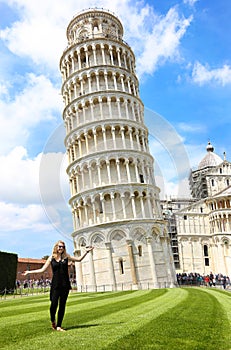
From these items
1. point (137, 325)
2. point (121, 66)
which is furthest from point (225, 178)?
point (137, 325)

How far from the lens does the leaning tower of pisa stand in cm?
4153

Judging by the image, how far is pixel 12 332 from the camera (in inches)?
333

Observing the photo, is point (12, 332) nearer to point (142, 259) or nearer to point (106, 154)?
point (142, 259)

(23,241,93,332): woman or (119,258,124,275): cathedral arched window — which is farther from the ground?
(23,241,93,332): woman

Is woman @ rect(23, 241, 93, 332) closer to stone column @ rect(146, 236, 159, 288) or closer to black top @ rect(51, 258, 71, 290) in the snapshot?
black top @ rect(51, 258, 71, 290)

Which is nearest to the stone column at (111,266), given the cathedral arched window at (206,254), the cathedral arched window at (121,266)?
the cathedral arched window at (121,266)

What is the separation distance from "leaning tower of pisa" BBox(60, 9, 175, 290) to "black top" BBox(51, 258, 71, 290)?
3326 cm

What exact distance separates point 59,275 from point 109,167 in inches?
1446

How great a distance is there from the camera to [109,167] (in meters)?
44.9

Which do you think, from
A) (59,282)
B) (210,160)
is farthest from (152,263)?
(210,160)

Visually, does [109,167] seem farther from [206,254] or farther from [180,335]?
[206,254]

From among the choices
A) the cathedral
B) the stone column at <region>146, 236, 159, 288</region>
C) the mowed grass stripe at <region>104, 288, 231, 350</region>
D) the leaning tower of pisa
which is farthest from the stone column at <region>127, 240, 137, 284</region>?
the cathedral

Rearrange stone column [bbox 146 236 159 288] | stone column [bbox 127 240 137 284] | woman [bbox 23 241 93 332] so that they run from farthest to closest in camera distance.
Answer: stone column [bbox 146 236 159 288] < stone column [bbox 127 240 137 284] < woman [bbox 23 241 93 332]

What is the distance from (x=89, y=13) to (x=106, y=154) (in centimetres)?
2468
